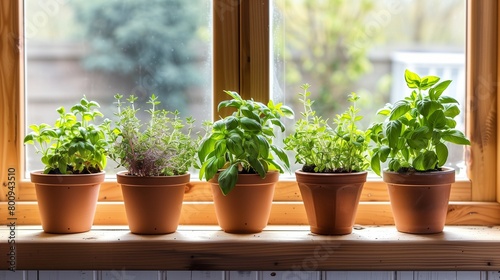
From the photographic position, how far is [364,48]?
218 cm

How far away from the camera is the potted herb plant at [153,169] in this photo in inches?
76.8

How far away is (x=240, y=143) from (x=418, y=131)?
1.69ft

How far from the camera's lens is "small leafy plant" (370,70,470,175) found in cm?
191

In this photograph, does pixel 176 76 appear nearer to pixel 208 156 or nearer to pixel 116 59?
pixel 116 59

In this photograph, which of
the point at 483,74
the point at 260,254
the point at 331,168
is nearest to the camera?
the point at 260,254

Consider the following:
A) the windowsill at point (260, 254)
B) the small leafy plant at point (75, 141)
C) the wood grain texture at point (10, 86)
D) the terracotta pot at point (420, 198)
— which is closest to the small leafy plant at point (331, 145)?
the terracotta pot at point (420, 198)

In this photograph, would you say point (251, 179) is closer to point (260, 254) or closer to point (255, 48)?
point (260, 254)

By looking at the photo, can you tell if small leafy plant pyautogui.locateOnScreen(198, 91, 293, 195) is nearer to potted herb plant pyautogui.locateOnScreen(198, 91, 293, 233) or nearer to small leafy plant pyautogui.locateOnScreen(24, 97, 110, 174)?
potted herb plant pyautogui.locateOnScreen(198, 91, 293, 233)

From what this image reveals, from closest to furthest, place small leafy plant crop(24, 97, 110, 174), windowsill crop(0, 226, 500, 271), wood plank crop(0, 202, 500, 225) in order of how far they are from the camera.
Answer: windowsill crop(0, 226, 500, 271), small leafy plant crop(24, 97, 110, 174), wood plank crop(0, 202, 500, 225)

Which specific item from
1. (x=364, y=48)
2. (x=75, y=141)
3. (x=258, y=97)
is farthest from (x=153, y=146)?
(x=364, y=48)

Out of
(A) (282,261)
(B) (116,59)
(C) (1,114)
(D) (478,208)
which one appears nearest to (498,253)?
(D) (478,208)

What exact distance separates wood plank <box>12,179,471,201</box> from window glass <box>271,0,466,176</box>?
205mm

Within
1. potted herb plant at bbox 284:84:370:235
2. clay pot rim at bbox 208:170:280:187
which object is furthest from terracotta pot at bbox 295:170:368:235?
clay pot rim at bbox 208:170:280:187

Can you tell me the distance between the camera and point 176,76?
2195 millimetres
